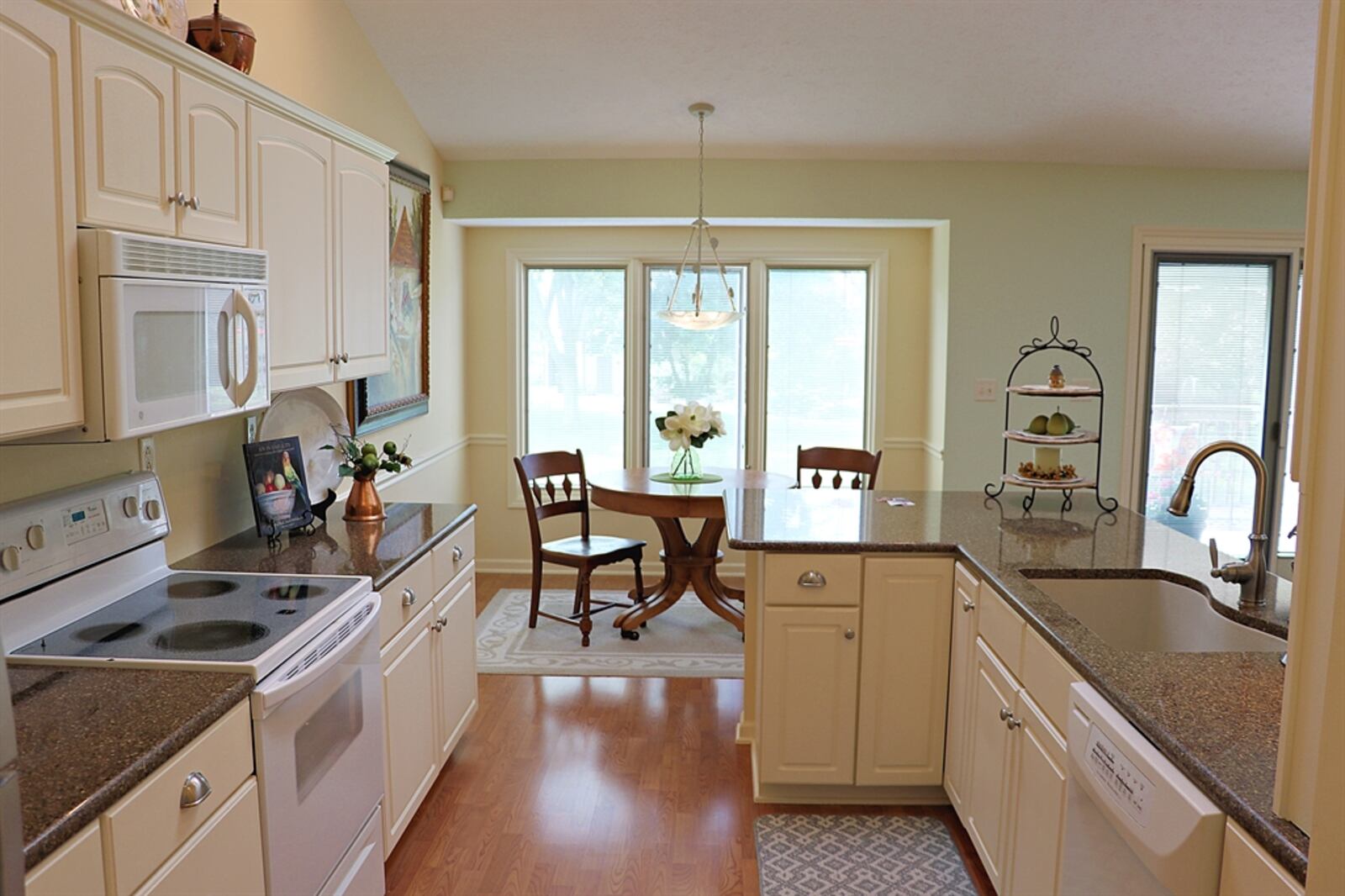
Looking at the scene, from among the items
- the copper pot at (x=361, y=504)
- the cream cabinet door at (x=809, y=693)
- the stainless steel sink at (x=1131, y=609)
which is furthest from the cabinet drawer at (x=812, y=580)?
the copper pot at (x=361, y=504)

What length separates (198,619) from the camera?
213 cm

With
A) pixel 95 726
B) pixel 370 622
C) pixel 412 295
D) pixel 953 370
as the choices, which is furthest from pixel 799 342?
pixel 95 726

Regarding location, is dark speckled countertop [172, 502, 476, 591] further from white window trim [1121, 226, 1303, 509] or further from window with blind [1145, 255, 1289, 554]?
window with blind [1145, 255, 1289, 554]

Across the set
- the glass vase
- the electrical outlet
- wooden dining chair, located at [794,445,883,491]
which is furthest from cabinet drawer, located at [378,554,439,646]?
wooden dining chair, located at [794,445,883,491]

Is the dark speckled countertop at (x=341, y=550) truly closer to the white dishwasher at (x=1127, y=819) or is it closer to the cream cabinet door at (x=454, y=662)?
the cream cabinet door at (x=454, y=662)

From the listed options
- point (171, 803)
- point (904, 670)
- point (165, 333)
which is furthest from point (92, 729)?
point (904, 670)

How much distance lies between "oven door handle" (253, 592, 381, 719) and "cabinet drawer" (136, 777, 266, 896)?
142mm

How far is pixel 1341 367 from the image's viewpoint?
1073 millimetres

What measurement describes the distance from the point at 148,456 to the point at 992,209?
13.9 ft

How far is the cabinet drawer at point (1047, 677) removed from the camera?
2.01 metres

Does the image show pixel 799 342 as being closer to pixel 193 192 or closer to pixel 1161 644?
pixel 1161 644

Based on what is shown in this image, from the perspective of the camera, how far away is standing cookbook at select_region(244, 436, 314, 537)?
2793mm

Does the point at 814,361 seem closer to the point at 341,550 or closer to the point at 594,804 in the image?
the point at 594,804

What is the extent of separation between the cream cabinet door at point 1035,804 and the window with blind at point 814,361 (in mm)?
3678
